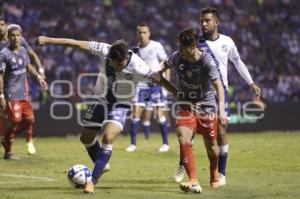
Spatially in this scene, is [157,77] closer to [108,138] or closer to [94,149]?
[108,138]

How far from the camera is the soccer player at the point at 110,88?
9984mm

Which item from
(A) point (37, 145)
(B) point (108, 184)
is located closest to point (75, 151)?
(A) point (37, 145)

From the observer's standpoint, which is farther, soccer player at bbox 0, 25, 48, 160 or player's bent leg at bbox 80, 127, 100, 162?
→ soccer player at bbox 0, 25, 48, 160

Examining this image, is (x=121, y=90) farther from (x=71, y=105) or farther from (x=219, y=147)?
(x=71, y=105)

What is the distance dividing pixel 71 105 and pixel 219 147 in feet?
37.9

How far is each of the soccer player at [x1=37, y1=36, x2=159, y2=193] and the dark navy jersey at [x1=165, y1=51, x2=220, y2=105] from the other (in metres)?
0.44

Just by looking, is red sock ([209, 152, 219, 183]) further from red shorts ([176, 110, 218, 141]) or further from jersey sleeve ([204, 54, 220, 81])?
jersey sleeve ([204, 54, 220, 81])

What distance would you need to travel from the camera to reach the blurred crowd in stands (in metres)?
24.4

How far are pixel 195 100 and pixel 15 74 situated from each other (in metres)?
5.41

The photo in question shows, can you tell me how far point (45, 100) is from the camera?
22172 millimetres

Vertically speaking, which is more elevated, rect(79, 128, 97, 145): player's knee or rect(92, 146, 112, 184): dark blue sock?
rect(79, 128, 97, 145): player's knee

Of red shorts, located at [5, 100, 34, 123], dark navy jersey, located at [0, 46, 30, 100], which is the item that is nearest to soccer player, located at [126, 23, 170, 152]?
red shorts, located at [5, 100, 34, 123]

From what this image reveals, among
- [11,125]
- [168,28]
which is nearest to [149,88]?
[11,125]

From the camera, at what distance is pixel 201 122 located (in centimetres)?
1047
